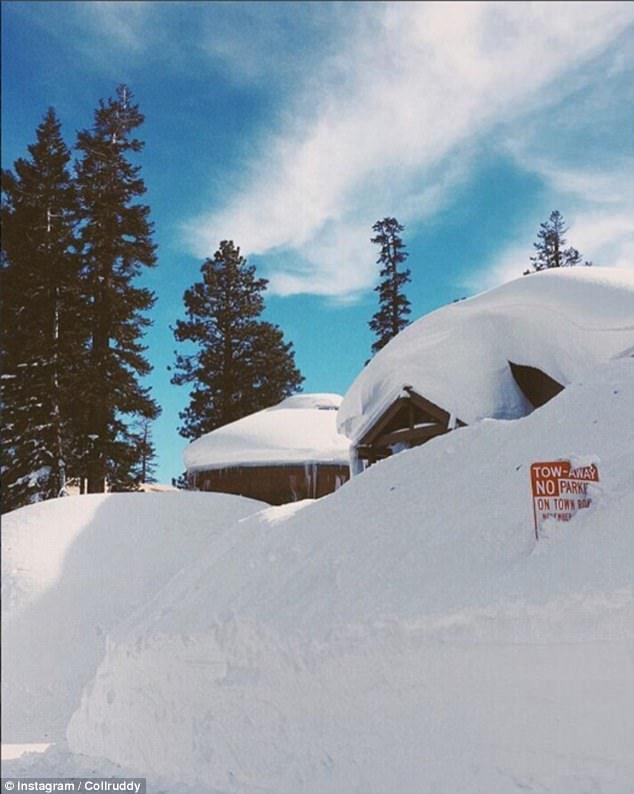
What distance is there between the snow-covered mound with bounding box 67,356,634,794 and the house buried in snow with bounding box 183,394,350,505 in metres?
12.3

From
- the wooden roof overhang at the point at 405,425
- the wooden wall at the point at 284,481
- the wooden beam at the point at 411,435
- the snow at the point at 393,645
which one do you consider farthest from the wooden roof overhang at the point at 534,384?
the wooden wall at the point at 284,481

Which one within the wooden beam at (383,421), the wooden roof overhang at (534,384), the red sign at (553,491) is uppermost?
the wooden roof overhang at (534,384)

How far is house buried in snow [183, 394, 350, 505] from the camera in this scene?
763 inches

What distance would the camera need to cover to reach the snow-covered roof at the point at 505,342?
11.6 m

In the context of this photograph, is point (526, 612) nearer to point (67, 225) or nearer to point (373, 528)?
point (373, 528)

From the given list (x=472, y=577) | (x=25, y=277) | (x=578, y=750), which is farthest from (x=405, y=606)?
(x=25, y=277)

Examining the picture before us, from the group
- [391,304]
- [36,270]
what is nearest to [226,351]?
[391,304]

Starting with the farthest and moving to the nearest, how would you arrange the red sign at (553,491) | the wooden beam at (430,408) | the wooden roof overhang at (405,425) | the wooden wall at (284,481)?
the wooden wall at (284,481) < the wooden roof overhang at (405,425) < the wooden beam at (430,408) < the red sign at (553,491)

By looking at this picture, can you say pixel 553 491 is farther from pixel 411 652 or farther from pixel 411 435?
pixel 411 435

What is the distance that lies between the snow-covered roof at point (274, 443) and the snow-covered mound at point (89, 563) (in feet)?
23.1

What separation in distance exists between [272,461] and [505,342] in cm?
804

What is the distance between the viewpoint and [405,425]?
1443 centimetres

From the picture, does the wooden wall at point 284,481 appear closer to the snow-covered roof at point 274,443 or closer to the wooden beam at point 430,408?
the snow-covered roof at point 274,443

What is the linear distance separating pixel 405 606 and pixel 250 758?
1443 mm
